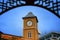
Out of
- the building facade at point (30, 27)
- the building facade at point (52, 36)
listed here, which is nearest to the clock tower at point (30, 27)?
the building facade at point (30, 27)

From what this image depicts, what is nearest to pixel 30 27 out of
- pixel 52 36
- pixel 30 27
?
pixel 30 27

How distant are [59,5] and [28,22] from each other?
82.1ft

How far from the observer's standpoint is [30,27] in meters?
29.7

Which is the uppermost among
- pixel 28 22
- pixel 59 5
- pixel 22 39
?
pixel 59 5

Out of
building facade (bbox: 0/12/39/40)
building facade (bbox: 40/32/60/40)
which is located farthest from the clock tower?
building facade (bbox: 40/32/60/40)

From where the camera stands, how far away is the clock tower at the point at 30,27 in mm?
28569

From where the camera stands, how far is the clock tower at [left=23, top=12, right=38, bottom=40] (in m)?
28.6

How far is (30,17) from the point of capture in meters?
29.7

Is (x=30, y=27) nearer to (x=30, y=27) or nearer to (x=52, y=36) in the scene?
(x=30, y=27)

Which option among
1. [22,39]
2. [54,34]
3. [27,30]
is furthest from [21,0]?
[27,30]

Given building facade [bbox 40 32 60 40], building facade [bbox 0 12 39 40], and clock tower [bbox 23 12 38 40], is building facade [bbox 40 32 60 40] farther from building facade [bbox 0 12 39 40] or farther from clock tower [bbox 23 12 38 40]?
clock tower [bbox 23 12 38 40]

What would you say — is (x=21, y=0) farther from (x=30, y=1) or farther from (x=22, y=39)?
(x=22, y=39)

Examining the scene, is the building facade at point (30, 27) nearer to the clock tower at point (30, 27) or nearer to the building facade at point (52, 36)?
the clock tower at point (30, 27)

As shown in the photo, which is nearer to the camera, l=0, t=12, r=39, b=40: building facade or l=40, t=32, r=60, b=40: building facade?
l=40, t=32, r=60, b=40: building facade
